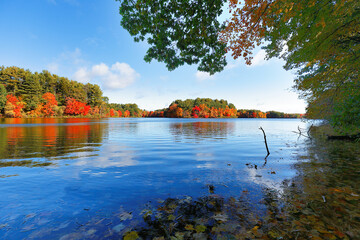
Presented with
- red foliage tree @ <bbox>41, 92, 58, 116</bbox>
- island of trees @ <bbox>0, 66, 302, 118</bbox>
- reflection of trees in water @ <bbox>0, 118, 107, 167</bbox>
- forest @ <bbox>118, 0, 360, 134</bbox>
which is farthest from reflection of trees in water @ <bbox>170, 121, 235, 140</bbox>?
red foliage tree @ <bbox>41, 92, 58, 116</bbox>

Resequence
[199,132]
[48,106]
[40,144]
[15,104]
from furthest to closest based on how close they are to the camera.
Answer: [48,106], [15,104], [199,132], [40,144]

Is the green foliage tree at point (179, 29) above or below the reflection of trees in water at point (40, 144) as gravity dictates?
above

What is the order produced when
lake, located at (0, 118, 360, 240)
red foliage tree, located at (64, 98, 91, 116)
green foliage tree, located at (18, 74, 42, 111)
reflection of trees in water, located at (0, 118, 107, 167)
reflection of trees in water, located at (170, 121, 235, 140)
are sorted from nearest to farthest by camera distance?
lake, located at (0, 118, 360, 240), reflection of trees in water, located at (0, 118, 107, 167), reflection of trees in water, located at (170, 121, 235, 140), green foliage tree, located at (18, 74, 42, 111), red foliage tree, located at (64, 98, 91, 116)

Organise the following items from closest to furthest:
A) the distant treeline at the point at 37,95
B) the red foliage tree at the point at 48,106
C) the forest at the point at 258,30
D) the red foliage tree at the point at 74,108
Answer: the forest at the point at 258,30 < the distant treeline at the point at 37,95 < the red foliage tree at the point at 48,106 < the red foliage tree at the point at 74,108

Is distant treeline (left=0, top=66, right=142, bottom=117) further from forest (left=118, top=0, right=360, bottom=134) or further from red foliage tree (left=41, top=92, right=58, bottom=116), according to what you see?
forest (left=118, top=0, right=360, bottom=134)

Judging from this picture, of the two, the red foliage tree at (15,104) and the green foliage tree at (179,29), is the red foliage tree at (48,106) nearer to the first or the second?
the red foliage tree at (15,104)

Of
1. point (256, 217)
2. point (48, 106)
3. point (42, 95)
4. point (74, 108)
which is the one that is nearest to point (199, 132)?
point (256, 217)

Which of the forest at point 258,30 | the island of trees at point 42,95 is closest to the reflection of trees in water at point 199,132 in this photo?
the forest at point 258,30

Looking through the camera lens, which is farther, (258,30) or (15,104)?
(15,104)

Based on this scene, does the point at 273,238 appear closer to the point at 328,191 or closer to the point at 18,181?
the point at 328,191

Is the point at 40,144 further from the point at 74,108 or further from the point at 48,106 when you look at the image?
the point at 74,108

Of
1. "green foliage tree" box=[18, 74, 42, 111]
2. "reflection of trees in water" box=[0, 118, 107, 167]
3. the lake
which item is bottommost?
"reflection of trees in water" box=[0, 118, 107, 167]

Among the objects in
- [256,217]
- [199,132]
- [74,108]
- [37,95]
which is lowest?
[199,132]

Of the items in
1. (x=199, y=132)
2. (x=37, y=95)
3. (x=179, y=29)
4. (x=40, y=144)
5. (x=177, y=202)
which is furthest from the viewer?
(x=37, y=95)
